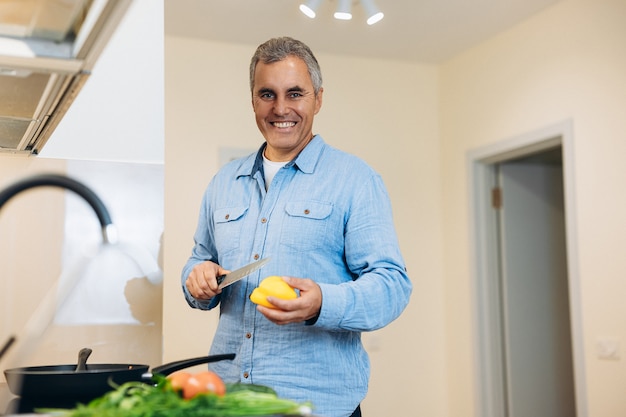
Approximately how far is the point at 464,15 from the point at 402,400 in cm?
212

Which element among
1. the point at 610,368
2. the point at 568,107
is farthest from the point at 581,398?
the point at 568,107

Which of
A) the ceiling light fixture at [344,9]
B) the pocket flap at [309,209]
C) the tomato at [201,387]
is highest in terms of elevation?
the ceiling light fixture at [344,9]

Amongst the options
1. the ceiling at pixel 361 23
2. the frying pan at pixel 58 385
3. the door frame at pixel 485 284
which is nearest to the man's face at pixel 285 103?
the frying pan at pixel 58 385

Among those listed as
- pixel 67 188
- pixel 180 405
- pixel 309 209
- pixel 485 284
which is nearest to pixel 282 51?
pixel 309 209

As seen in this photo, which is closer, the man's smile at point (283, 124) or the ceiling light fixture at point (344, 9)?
the man's smile at point (283, 124)

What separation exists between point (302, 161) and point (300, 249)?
0.22 m

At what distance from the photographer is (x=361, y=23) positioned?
3.67 meters

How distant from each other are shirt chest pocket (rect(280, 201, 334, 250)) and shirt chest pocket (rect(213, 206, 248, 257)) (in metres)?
0.12

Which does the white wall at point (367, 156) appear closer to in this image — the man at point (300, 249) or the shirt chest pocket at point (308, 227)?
the man at point (300, 249)

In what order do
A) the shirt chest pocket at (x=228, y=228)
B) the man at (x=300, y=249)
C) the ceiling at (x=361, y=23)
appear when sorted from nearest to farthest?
the man at (x=300, y=249)
the shirt chest pocket at (x=228, y=228)
the ceiling at (x=361, y=23)

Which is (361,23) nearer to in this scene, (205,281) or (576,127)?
(576,127)

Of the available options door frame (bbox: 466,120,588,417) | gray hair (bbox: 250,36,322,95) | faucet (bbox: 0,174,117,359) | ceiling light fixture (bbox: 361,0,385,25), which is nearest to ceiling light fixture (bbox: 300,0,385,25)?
ceiling light fixture (bbox: 361,0,385,25)

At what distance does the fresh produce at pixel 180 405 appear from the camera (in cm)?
87

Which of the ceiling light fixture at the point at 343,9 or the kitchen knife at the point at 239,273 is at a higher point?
the ceiling light fixture at the point at 343,9
